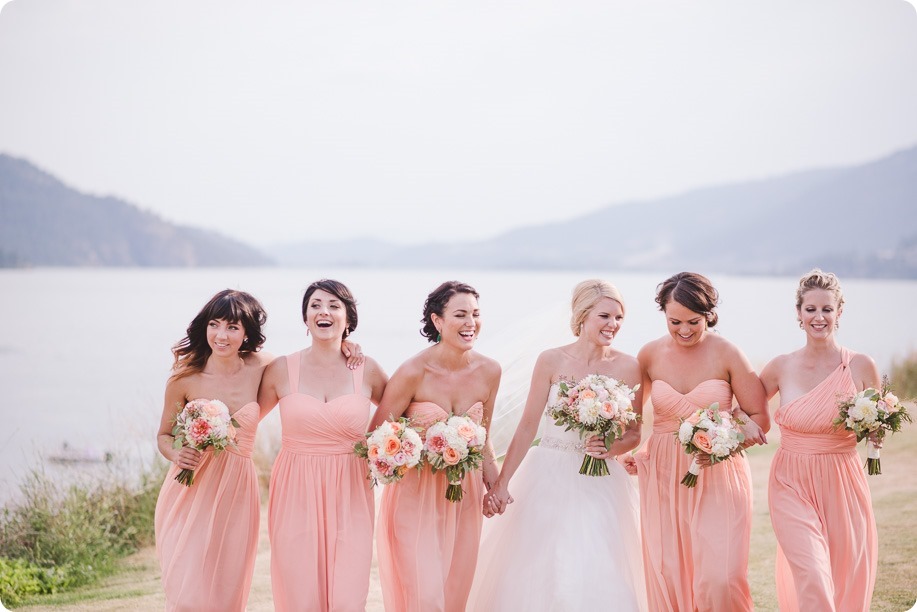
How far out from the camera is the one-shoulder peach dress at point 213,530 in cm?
549

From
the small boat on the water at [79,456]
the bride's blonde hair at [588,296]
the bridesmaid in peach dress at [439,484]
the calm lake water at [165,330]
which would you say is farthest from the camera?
the calm lake water at [165,330]

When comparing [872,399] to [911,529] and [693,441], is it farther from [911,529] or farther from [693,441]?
[911,529]

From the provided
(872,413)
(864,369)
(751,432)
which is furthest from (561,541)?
(864,369)

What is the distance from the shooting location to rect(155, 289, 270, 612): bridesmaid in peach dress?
550cm

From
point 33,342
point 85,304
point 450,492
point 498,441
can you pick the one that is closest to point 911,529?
point 498,441

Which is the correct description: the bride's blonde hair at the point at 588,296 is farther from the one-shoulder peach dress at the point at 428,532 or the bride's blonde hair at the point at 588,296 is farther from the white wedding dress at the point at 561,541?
the one-shoulder peach dress at the point at 428,532

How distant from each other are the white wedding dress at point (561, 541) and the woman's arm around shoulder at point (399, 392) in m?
0.98

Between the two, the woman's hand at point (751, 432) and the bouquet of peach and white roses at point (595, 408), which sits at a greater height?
the bouquet of peach and white roses at point (595, 408)

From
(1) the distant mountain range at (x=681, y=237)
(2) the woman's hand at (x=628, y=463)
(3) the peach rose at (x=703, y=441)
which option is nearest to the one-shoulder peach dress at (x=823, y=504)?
(3) the peach rose at (x=703, y=441)

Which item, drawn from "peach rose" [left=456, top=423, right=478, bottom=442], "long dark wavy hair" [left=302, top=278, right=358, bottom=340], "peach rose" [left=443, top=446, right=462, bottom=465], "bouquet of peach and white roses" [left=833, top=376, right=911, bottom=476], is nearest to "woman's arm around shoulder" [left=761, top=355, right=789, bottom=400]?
"bouquet of peach and white roses" [left=833, top=376, right=911, bottom=476]

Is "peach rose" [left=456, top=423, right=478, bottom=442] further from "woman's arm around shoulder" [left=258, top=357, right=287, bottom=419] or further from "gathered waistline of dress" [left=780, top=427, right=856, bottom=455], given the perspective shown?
"gathered waistline of dress" [left=780, top=427, right=856, bottom=455]

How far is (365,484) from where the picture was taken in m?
5.68

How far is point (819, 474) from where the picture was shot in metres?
5.69

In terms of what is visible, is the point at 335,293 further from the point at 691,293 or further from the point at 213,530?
the point at 691,293
